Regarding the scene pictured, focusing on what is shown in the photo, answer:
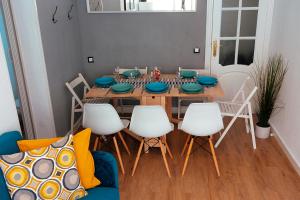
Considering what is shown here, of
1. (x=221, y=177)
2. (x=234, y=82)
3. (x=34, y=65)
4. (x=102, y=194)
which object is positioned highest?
(x=34, y=65)

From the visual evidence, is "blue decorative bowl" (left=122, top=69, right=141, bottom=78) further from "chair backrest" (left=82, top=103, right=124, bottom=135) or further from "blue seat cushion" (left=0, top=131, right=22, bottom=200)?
"blue seat cushion" (left=0, top=131, right=22, bottom=200)

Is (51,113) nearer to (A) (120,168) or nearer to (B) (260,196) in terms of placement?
(A) (120,168)

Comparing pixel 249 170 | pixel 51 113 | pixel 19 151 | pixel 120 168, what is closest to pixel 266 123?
pixel 249 170

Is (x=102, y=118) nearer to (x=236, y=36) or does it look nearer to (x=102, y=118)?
(x=102, y=118)

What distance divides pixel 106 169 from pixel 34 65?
4.91 feet

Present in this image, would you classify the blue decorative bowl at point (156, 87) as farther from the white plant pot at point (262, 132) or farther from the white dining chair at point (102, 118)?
the white plant pot at point (262, 132)

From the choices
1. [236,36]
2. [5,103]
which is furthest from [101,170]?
[236,36]

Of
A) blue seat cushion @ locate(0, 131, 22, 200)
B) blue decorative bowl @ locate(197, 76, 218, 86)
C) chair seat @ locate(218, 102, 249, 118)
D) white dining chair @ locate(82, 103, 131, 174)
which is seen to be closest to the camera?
blue seat cushion @ locate(0, 131, 22, 200)

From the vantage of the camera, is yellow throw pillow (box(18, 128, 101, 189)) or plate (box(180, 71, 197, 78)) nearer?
yellow throw pillow (box(18, 128, 101, 189))

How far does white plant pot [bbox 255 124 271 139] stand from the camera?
3385 millimetres

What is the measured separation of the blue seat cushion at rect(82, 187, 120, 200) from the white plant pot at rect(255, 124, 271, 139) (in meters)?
2.19

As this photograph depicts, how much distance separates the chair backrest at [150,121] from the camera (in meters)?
2.53

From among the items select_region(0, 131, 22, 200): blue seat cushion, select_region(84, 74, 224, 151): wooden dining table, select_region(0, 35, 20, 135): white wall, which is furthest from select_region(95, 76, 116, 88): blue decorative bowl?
select_region(0, 131, 22, 200): blue seat cushion

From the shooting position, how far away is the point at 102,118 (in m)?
2.65
